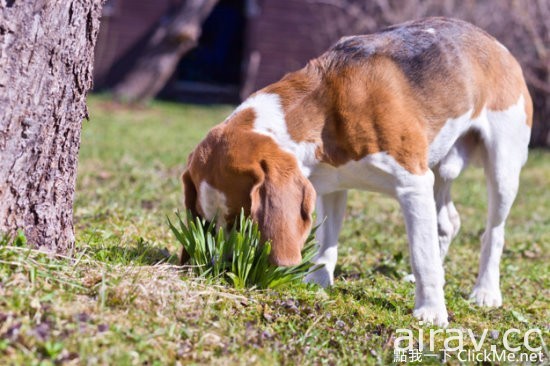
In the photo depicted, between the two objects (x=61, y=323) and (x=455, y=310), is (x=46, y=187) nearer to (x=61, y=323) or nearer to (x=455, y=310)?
(x=61, y=323)

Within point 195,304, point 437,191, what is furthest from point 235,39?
point 195,304

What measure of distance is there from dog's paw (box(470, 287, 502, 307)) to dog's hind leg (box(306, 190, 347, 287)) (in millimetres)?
933

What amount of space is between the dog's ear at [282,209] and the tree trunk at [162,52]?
13662 mm

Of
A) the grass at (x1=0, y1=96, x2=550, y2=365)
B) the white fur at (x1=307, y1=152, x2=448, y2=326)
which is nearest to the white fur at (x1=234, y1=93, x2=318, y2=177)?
the white fur at (x1=307, y1=152, x2=448, y2=326)

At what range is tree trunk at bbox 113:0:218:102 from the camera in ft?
55.5

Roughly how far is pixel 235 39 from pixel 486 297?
17.6m

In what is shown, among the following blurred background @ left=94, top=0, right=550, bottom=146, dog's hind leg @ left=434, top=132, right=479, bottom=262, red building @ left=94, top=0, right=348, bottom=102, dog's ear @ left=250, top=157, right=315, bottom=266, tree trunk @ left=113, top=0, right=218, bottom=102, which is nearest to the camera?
dog's ear @ left=250, top=157, right=315, bottom=266

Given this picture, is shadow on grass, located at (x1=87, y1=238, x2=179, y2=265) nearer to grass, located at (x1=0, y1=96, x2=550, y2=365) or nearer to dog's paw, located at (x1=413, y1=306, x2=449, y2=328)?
grass, located at (x1=0, y1=96, x2=550, y2=365)

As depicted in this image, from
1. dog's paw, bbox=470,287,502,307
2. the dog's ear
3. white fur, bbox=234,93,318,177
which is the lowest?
dog's paw, bbox=470,287,502,307

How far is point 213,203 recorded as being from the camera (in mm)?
3820

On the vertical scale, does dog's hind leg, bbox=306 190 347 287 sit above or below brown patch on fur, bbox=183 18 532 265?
below

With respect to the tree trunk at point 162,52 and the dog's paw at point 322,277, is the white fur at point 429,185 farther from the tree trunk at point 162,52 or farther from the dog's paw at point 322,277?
the tree trunk at point 162,52

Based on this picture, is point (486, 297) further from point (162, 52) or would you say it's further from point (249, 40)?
point (249, 40)

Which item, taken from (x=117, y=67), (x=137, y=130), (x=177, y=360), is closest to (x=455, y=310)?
(x=177, y=360)
